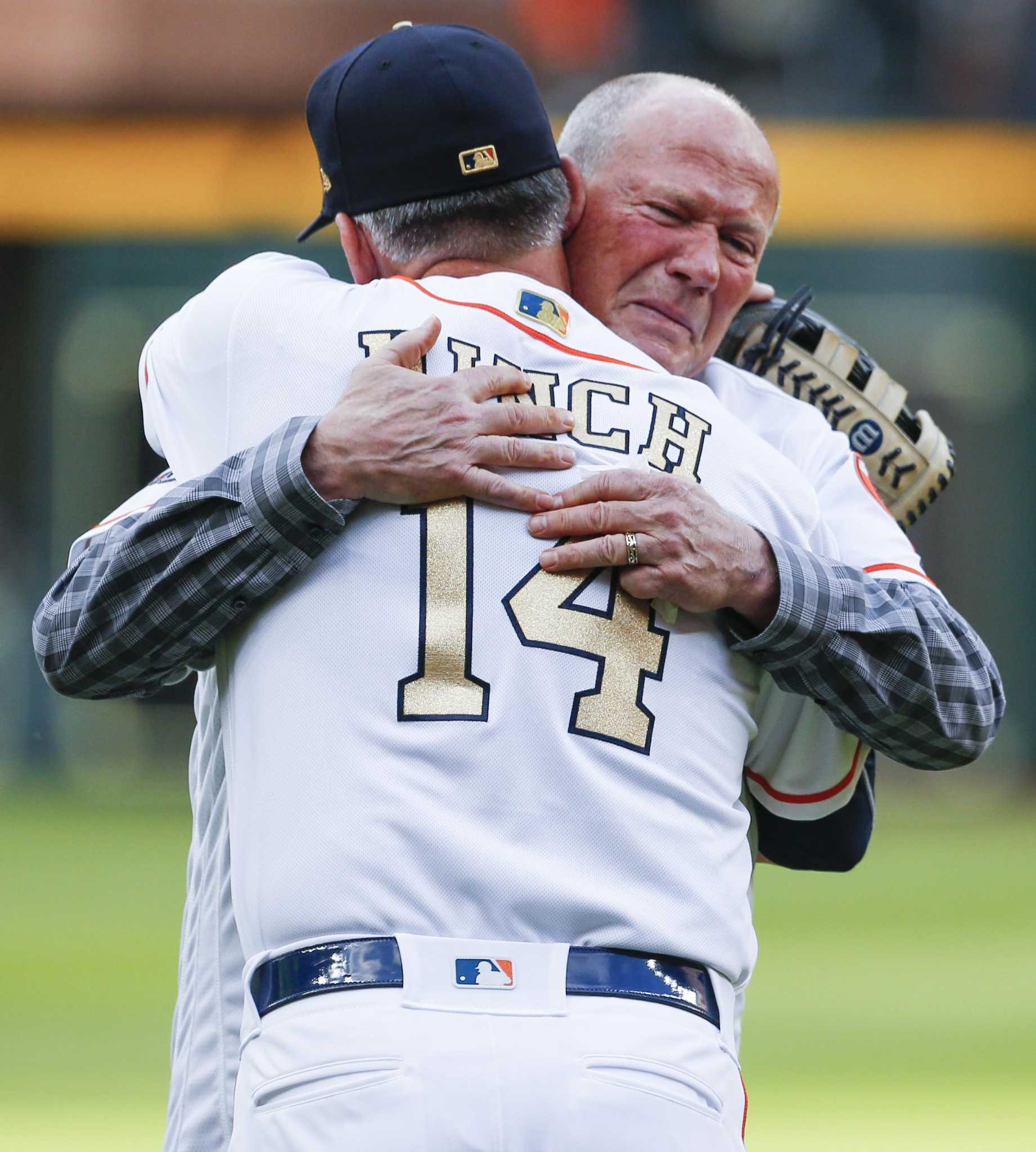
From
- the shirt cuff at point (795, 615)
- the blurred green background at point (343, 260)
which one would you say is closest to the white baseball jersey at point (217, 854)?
the shirt cuff at point (795, 615)

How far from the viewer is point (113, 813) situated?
13.1m

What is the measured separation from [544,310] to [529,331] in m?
0.04

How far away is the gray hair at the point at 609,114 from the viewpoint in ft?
9.13

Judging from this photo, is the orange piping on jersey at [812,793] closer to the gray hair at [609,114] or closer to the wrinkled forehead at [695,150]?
the wrinkled forehead at [695,150]

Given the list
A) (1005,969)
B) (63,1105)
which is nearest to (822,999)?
(1005,969)

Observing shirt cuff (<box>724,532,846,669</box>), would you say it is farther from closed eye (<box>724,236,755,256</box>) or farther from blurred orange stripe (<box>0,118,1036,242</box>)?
blurred orange stripe (<box>0,118,1036,242</box>)

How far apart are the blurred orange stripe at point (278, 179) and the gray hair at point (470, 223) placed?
13.2 m

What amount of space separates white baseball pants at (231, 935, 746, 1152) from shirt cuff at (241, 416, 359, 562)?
0.47 m

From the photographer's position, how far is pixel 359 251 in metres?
2.37

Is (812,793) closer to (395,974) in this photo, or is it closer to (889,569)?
(889,569)

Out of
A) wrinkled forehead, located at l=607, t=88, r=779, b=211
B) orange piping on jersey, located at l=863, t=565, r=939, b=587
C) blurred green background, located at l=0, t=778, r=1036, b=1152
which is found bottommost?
blurred green background, located at l=0, t=778, r=1036, b=1152

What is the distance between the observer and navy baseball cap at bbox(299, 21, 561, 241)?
2248mm

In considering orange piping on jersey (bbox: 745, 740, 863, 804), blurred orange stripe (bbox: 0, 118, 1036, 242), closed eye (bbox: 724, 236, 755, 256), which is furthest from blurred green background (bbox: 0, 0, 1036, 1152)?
orange piping on jersey (bbox: 745, 740, 863, 804)

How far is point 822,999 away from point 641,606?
18.5ft
